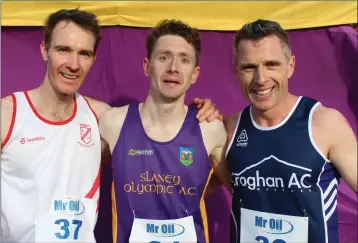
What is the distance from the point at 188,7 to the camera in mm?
3000

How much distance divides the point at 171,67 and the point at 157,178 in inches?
20.4

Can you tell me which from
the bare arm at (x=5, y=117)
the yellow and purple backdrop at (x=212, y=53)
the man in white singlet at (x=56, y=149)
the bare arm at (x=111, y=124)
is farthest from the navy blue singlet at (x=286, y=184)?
the bare arm at (x=5, y=117)

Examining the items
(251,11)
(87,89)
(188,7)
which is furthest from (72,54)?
(251,11)

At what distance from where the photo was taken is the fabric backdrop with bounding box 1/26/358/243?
2973 millimetres

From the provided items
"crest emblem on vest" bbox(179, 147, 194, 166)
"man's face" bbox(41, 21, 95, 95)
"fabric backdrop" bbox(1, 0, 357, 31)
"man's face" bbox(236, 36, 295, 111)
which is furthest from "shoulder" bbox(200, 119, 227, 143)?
"fabric backdrop" bbox(1, 0, 357, 31)

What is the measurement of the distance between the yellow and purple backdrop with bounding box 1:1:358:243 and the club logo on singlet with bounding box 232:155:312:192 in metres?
0.97

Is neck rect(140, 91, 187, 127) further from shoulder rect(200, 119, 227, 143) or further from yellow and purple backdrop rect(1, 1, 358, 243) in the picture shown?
yellow and purple backdrop rect(1, 1, 358, 243)

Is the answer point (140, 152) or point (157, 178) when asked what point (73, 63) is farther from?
point (157, 178)

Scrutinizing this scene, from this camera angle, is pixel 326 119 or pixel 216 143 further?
pixel 216 143

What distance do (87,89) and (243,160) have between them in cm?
133

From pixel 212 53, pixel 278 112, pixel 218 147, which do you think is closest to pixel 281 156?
pixel 278 112

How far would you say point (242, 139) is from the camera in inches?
86.5

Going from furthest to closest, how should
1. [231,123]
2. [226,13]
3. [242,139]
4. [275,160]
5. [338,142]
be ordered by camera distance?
[226,13] → [231,123] → [242,139] → [275,160] → [338,142]

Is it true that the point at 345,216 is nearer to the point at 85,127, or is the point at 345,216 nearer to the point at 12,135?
the point at 85,127
